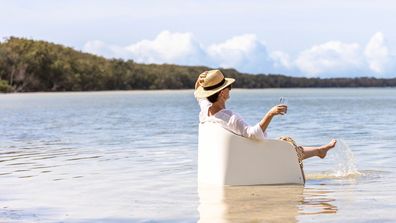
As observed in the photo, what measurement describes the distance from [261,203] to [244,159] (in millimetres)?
1151

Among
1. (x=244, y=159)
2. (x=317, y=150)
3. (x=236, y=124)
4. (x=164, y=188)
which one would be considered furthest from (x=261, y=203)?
(x=317, y=150)

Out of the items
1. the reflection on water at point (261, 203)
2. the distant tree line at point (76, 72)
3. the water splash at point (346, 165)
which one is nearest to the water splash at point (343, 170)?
the water splash at point (346, 165)

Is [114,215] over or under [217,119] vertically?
under

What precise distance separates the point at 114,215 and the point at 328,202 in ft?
6.89

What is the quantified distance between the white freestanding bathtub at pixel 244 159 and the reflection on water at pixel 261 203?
16 cm

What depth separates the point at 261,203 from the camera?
830 cm

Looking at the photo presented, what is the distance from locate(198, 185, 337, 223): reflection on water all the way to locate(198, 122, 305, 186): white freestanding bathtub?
162 mm

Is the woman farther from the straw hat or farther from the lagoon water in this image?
the lagoon water

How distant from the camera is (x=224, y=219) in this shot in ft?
24.4

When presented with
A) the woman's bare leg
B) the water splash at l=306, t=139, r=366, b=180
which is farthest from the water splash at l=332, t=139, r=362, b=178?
the woman's bare leg

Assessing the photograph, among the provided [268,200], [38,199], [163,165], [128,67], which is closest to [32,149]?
[163,165]

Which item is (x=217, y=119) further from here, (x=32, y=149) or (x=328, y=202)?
(x=32, y=149)

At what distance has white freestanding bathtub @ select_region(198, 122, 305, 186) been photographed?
9.35m

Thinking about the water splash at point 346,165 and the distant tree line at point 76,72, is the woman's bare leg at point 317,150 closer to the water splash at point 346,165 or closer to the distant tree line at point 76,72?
the water splash at point 346,165
